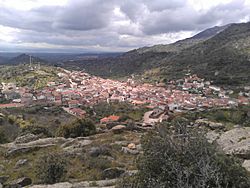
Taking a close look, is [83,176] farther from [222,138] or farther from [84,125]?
[84,125]

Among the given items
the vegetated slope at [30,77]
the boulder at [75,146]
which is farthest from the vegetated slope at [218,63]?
the boulder at [75,146]

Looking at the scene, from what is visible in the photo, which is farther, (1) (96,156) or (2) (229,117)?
(2) (229,117)

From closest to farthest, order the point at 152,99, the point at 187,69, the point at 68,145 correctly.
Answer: the point at 68,145
the point at 152,99
the point at 187,69

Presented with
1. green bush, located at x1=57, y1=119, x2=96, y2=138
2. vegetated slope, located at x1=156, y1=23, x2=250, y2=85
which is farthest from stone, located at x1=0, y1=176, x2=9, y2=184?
vegetated slope, located at x1=156, y1=23, x2=250, y2=85

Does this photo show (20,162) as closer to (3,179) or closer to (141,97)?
(3,179)

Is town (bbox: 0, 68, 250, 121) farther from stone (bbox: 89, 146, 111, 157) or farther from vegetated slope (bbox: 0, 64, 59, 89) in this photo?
stone (bbox: 89, 146, 111, 157)

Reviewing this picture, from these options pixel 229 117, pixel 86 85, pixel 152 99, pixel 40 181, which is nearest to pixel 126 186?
pixel 40 181

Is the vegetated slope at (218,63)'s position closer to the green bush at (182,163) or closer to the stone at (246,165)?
the stone at (246,165)
